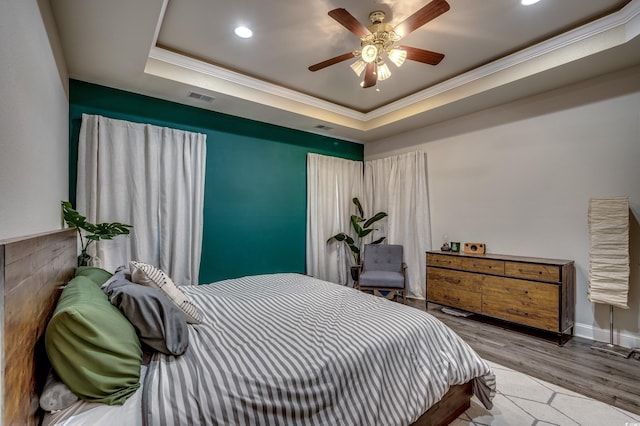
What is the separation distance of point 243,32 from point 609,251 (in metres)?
4.03

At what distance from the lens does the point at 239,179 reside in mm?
4129

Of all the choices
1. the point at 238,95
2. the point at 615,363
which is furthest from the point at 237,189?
the point at 615,363

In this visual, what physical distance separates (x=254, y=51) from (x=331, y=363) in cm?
300

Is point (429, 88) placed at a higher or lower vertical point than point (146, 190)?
higher

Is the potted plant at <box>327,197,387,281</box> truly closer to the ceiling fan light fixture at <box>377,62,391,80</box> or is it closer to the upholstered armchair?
the upholstered armchair

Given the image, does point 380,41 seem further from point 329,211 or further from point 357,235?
point 357,235

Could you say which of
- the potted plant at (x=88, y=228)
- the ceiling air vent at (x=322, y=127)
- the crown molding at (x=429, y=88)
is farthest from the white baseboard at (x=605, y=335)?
the potted plant at (x=88, y=228)

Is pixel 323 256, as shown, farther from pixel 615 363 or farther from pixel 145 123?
pixel 615 363

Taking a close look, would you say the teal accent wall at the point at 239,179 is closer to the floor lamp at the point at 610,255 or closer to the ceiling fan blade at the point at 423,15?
the ceiling fan blade at the point at 423,15

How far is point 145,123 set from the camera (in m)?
3.44

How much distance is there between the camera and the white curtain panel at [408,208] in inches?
185

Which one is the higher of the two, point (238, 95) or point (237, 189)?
point (238, 95)

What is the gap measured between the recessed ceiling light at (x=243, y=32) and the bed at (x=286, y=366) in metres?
2.17

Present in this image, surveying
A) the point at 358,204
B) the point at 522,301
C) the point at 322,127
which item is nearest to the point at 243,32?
the point at 322,127
